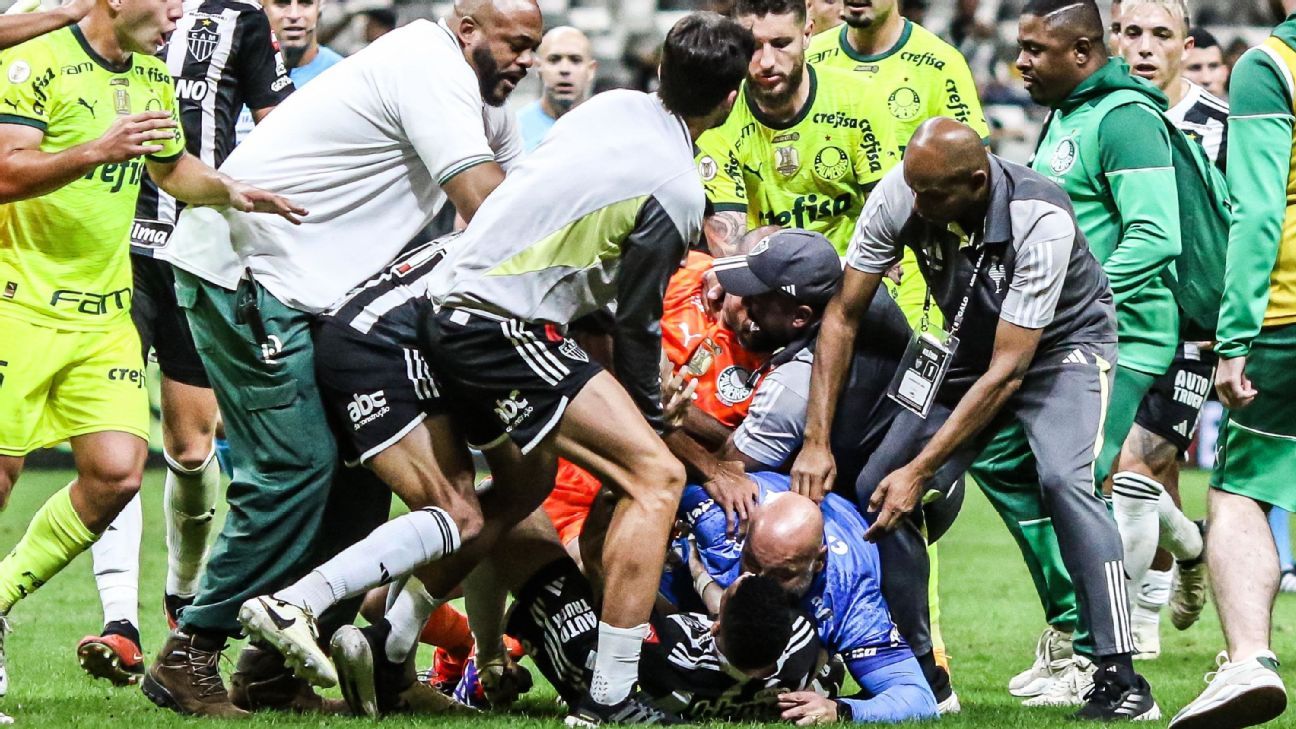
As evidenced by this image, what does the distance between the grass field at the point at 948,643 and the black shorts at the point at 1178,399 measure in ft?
3.09

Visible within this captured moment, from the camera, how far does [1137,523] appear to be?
7.25 meters

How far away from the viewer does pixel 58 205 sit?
19.2 ft

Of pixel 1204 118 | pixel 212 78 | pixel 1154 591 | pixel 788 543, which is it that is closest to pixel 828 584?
pixel 788 543

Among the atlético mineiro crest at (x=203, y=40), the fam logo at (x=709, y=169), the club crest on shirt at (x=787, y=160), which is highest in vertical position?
the atlético mineiro crest at (x=203, y=40)

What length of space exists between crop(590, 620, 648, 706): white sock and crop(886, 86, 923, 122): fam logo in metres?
3.23

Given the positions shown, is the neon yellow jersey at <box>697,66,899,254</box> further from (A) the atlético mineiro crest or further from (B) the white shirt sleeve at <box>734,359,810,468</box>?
(A) the atlético mineiro crest

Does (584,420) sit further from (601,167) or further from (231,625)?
(231,625)

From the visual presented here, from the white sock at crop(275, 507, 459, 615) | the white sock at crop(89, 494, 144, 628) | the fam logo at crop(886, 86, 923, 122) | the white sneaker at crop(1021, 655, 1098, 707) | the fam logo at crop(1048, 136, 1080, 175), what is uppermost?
the fam logo at crop(1048, 136, 1080, 175)

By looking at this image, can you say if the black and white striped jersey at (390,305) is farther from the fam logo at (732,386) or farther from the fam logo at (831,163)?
the fam logo at (831,163)

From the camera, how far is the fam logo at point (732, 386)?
6035mm

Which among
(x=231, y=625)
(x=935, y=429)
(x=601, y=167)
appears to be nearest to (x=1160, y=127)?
(x=935, y=429)

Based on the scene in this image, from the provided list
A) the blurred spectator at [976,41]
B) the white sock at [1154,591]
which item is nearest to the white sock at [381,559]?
the white sock at [1154,591]

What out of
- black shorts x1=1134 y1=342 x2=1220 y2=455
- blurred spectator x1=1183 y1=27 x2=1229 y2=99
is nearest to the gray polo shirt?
black shorts x1=1134 y1=342 x2=1220 y2=455

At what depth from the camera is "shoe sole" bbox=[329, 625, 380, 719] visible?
5.09m
